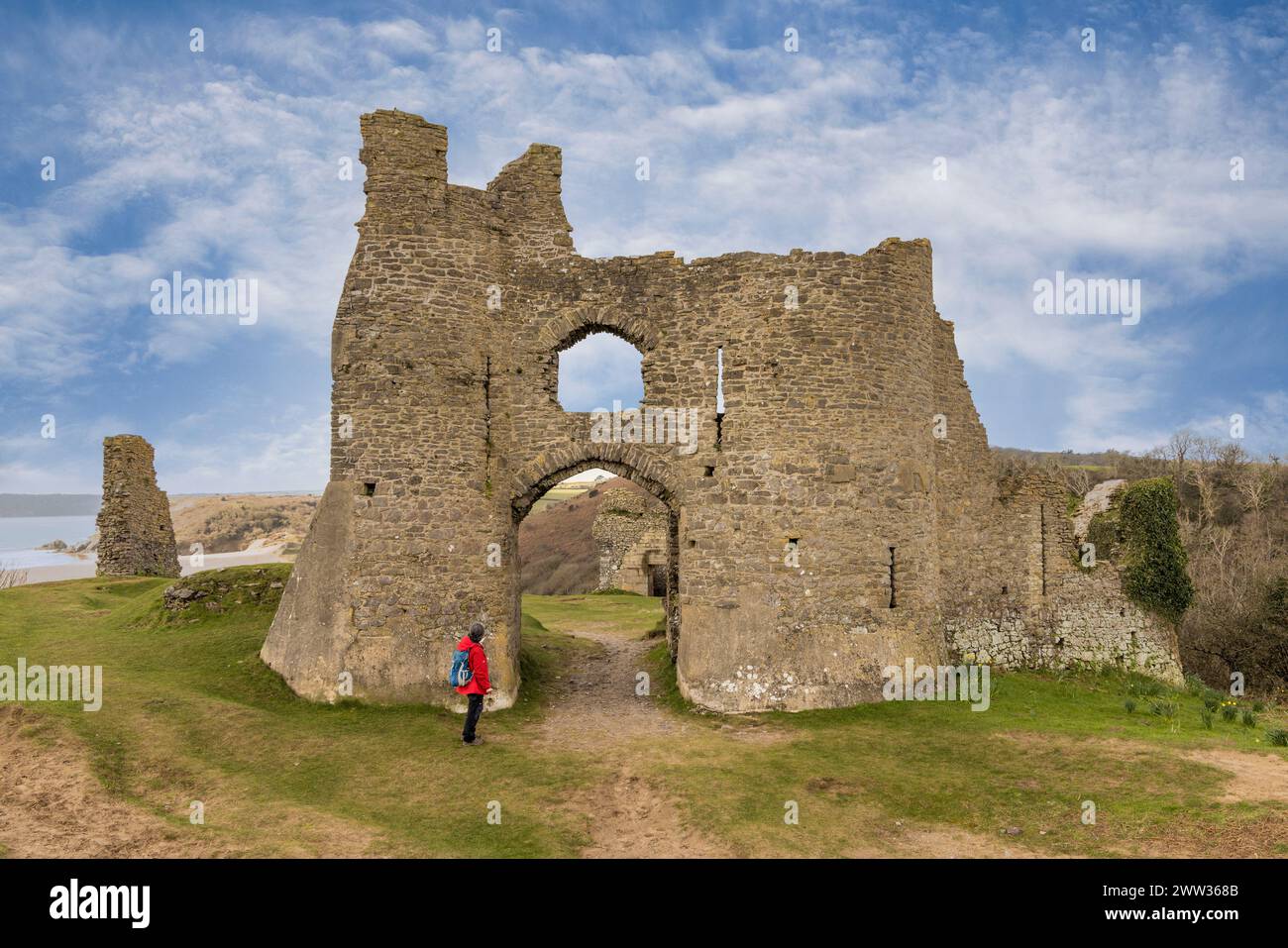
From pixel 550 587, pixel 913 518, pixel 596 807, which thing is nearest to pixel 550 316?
pixel 913 518

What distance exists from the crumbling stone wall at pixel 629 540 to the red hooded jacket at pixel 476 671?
77.6ft

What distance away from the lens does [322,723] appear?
46.0 feet

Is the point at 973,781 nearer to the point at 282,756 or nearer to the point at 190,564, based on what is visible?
the point at 282,756

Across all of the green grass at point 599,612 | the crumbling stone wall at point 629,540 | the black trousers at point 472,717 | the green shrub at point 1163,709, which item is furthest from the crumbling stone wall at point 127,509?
the green shrub at point 1163,709

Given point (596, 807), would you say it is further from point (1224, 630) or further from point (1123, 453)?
point (1123, 453)

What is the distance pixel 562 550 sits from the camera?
203ft

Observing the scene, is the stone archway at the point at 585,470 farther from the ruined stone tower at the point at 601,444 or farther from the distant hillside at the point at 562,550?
the distant hillside at the point at 562,550

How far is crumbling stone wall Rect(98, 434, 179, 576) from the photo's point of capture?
27.3 metres

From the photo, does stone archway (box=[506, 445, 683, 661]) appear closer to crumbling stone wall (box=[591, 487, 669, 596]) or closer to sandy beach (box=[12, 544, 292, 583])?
sandy beach (box=[12, 544, 292, 583])

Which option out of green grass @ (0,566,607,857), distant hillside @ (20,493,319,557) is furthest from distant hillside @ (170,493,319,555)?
green grass @ (0,566,607,857)

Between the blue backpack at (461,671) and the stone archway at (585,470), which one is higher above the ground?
the stone archway at (585,470)

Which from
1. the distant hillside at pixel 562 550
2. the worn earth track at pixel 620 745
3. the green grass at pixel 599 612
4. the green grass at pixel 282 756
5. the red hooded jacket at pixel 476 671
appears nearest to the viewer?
the worn earth track at pixel 620 745

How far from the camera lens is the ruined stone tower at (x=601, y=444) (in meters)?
15.3
